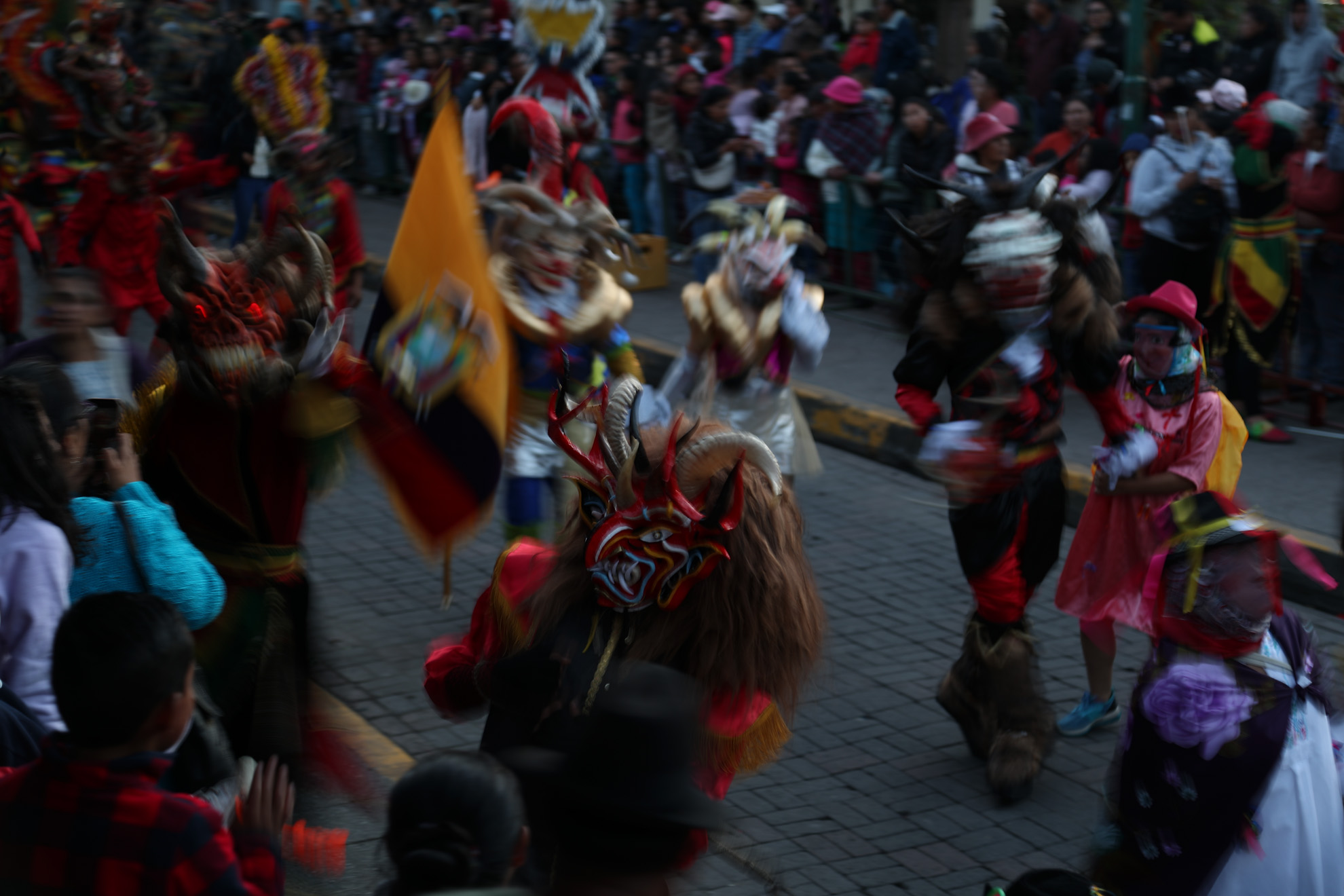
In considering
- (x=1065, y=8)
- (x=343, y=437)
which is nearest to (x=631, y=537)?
(x=343, y=437)

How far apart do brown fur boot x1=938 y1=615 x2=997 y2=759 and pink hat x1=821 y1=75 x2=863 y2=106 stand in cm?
707

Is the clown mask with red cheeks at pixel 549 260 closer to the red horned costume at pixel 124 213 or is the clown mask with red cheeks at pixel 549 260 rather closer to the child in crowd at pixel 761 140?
the red horned costume at pixel 124 213

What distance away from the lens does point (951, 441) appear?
480 cm

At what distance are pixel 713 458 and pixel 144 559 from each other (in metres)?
1.46

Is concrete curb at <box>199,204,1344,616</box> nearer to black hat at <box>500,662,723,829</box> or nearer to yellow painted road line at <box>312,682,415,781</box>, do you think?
yellow painted road line at <box>312,682,415,781</box>

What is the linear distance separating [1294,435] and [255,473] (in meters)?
6.82

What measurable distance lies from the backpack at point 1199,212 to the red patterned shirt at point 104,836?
800cm

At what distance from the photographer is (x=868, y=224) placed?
11352 mm

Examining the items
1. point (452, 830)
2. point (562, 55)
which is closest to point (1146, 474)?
point (452, 830)

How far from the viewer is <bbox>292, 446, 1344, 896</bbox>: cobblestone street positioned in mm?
4469

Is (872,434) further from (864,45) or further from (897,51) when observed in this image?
(864,45)

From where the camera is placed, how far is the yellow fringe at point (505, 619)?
298 centimetres

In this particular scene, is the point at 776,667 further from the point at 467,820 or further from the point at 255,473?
the point at 255,473

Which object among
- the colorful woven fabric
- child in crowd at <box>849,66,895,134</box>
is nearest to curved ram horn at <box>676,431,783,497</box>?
the colorful woven fabric
